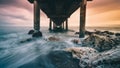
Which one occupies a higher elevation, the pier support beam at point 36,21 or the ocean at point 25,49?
the pier support beam at point 36,21

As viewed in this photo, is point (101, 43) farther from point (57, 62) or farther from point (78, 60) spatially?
point (57, 62)

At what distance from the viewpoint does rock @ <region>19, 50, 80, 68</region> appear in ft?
19.2

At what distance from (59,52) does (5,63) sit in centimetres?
239

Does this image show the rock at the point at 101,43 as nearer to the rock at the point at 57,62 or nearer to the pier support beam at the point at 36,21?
the rock at the point at 57,62

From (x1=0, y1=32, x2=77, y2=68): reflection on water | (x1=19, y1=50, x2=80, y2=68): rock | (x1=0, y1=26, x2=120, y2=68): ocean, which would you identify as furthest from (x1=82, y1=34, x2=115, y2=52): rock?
(x1=0, y1=32, x2=77, y2=68): reflection on water

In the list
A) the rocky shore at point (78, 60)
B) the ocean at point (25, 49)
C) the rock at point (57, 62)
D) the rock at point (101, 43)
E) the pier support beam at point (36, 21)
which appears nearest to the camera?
the rocky shore at point (78, 60)

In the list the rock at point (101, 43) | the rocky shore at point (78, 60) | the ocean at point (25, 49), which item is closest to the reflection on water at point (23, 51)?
the ocean at point (25, 49)

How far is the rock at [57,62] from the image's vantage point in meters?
5.86

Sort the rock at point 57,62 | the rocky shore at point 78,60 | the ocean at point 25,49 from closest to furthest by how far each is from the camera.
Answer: the rocky shore at point 78,60 → the rock at point 57,62 → the ocean at point 25,49

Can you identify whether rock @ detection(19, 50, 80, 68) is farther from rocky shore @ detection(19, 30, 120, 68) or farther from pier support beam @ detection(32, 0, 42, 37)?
pier support beam @ detection(32, 0, 42, 37)

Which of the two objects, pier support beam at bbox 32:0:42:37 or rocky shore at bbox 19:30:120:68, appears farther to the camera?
pier support beam at bbox 32:0:42:37

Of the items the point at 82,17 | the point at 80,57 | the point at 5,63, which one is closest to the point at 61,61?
the point at 80,57

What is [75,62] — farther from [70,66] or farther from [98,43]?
[98,43]

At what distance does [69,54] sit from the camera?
6441 mm
